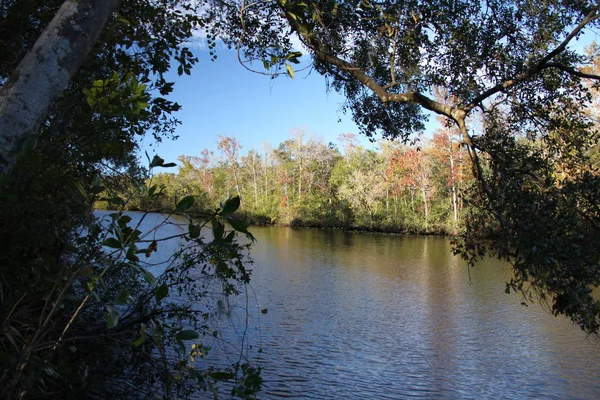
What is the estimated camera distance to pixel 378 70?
5051 millimetres

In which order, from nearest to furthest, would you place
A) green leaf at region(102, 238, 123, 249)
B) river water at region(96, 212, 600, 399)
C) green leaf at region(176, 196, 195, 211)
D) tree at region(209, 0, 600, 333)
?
green leaf at region(102, 238, 123, 249) → green leaf at region(176, 196, 195, 211) → tree at region(209, 0, 600, 333) → river water at region(96, 212, 600, 399)

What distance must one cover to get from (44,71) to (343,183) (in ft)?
133

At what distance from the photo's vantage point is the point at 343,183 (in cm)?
4188

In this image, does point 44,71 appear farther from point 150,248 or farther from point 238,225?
point 238,225

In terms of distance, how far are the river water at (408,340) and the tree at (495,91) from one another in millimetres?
2271

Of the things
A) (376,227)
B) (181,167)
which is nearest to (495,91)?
(181,167)

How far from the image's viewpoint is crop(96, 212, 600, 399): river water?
6.97 metres

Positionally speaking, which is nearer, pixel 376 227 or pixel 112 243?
pixel 112 243

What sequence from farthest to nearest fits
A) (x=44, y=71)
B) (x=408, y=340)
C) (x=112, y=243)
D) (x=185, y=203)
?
(x=408, y=340) → (x=44, y=71) → (x=185, y=203) → (x=112, y=243)

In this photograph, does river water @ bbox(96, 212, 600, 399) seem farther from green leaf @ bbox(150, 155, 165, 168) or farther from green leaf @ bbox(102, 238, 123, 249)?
green leaf @ bbox(102, 238, 123, 249)

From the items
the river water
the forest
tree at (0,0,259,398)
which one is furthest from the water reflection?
tree at (0,0,259,398)

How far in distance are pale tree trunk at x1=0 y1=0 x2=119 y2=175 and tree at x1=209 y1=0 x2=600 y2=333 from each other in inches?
40.4

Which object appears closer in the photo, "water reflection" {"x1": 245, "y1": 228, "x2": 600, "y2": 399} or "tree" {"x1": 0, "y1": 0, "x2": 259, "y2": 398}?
"tree" {"x1": 0, "y1": 0, "x2": 259, "y2": 398}

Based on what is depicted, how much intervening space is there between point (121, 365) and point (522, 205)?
3974 millimetres
